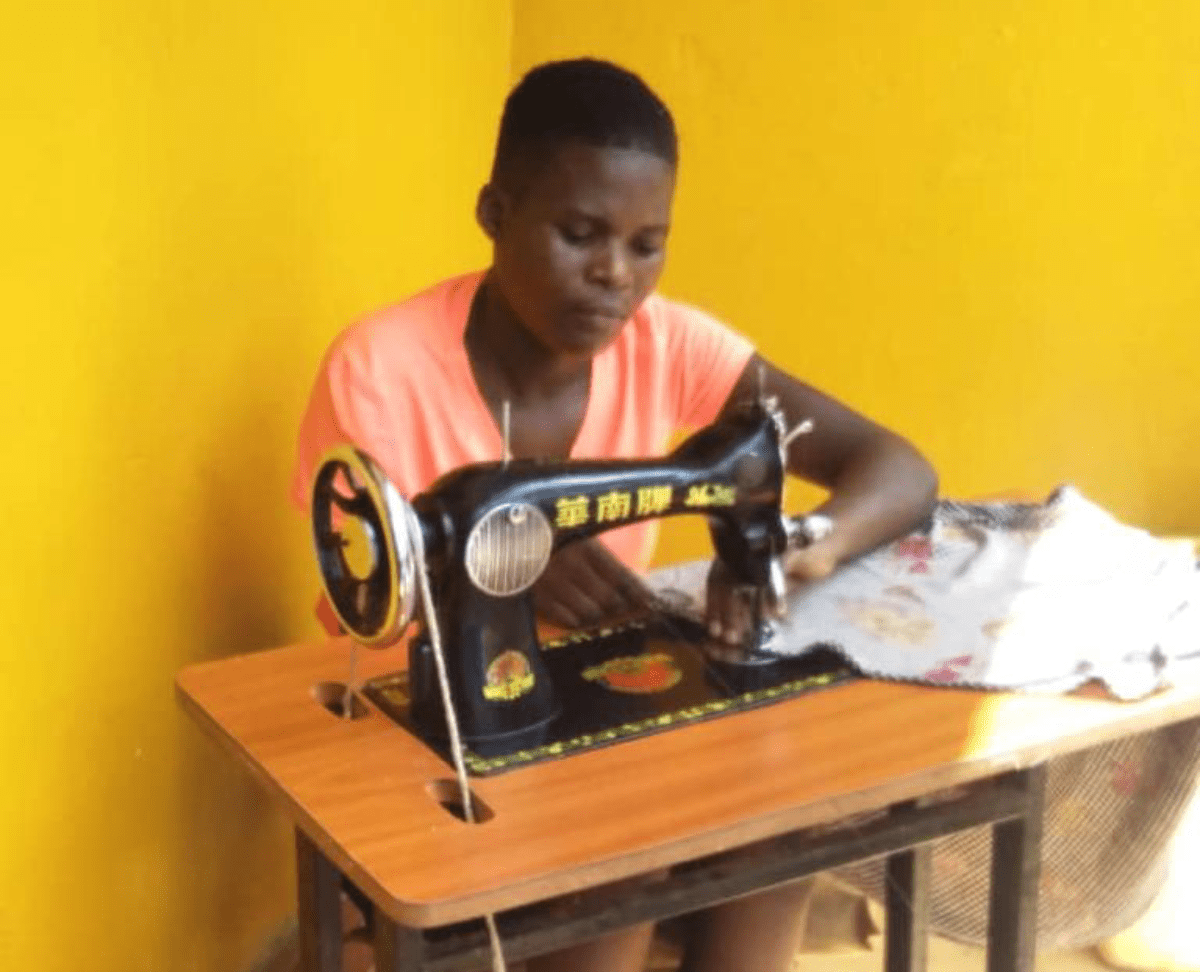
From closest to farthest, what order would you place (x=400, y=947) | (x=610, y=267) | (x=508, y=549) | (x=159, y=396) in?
(x=400, y=947) < (x=508, y=549) < (x=610, y=267) < (x=159, y=396)

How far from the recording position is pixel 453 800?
1.14m

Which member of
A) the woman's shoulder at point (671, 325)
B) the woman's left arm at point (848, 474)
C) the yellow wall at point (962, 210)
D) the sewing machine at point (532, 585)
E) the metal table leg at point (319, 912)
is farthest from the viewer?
the yellow wall at point (962, 210)

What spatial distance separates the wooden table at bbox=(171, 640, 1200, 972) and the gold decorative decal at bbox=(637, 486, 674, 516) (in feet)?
0.57

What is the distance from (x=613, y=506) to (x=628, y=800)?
239 mm

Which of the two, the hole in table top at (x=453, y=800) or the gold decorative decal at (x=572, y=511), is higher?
the gold decorative decal at (x=572, y=511)

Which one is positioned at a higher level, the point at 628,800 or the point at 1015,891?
the point at 628,800

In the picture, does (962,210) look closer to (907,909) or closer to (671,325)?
(671,325)

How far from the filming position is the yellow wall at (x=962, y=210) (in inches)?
87.1

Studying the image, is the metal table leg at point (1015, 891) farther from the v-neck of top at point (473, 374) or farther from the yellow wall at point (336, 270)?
the yellow wall at point (336, 270)

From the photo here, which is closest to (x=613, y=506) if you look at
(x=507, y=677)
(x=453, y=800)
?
(x=507, y=677)

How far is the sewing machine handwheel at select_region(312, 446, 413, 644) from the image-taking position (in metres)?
1.11

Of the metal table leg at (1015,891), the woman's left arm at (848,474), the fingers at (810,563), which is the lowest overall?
the metal table leg at (1015,891)

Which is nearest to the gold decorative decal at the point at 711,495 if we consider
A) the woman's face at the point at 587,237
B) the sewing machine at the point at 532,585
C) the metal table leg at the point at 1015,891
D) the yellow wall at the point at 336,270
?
the sewing machine at the point at 532,585

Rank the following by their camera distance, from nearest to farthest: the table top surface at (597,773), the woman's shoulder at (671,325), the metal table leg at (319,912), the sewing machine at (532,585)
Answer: the table top surface at (597,773) < the sewing machine at (532,585) < the metal table leg at (319,912) < the woman's shoulder at (671,325)
